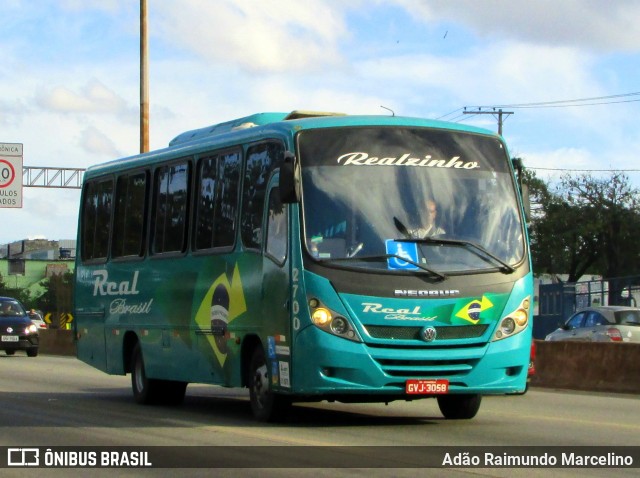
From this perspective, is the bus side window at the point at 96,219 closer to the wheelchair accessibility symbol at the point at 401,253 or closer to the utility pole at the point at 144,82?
the wheelchair accessibility symbol at the point at 401,253

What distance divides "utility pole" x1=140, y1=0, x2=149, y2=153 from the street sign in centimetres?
2164

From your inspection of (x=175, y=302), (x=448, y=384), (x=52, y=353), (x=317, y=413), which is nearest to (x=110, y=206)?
(x=175, y=302)

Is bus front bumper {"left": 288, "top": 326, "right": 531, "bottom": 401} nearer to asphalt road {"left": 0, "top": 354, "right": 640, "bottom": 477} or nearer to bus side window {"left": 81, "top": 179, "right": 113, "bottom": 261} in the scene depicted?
asphalt road {"left": 0, "top": 354, "right": 640, "bottom": 477}

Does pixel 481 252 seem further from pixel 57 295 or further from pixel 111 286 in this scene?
pixel 57 295

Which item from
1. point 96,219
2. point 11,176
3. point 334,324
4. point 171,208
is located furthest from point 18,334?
point 334,324

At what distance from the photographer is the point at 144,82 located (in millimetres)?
31750

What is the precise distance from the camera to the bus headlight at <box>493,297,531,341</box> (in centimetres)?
1302

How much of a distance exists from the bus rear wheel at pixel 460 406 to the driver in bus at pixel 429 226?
2.17m

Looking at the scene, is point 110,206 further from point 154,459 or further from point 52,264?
point 52,264

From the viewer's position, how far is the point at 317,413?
1520cm

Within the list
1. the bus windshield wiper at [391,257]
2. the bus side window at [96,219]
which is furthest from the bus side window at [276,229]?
the bus side window at [96,219]

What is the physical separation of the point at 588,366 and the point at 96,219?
8.28 metres

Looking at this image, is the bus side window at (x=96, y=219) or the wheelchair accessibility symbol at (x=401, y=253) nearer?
the wheelchair accessibility symbol at (x=401, y=253)

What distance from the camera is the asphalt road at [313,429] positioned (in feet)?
34.0
